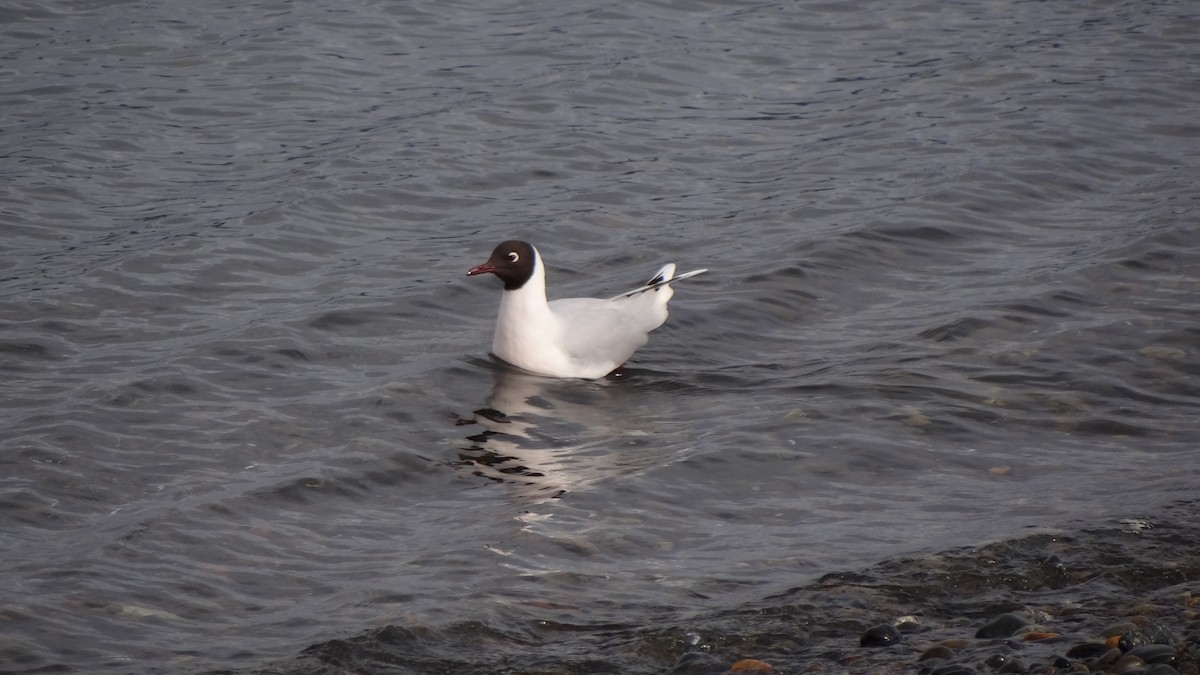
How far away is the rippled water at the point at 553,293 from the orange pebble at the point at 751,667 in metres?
0.52

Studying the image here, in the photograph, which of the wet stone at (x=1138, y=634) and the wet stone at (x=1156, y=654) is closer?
the wet stone at (x=1156, y=654)

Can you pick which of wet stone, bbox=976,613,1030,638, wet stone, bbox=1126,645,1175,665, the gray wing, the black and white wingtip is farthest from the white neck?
wet stone, bbox=1126,645,1175,665

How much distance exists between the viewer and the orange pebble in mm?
6047

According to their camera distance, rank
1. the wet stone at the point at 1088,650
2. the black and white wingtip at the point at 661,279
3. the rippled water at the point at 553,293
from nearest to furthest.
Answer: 1. the wet stone at the point at 1088,650
2. the rippled water at the point at 553,293
3. the black and white wingtip at the point at 661,279

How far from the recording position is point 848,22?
65.3 feet

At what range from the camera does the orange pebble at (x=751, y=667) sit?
19.8 ft

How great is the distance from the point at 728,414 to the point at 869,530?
6.47 ft

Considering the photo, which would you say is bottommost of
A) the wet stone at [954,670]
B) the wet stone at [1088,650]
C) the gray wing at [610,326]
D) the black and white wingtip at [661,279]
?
the wet stone at [1088,650]

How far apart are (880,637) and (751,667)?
611 mm

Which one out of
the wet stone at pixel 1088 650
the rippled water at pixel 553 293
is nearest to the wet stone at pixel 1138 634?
the wet stone at pixel 1088 650

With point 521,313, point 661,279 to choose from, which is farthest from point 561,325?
point 661,279

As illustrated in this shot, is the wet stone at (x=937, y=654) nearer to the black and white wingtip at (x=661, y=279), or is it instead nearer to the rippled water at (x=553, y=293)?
the rippled water at (x=553, y=293)

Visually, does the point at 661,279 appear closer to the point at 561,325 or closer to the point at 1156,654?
the point at 561,325

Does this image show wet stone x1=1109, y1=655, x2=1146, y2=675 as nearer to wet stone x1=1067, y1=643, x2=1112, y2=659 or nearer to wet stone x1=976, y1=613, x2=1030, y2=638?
wet stone x1=1067, y1=643, x2=1112, y2=659
